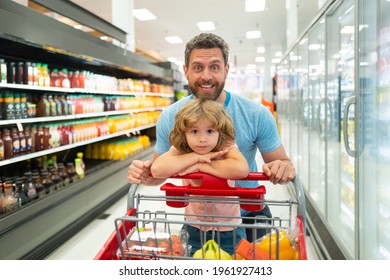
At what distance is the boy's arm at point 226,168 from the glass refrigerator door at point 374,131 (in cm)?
129

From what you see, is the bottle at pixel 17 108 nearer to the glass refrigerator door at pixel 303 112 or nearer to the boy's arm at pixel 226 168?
the boy's arm at pixel 226 168

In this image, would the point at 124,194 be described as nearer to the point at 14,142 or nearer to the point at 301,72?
the point at 14,142

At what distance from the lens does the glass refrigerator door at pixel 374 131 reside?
2.12 m

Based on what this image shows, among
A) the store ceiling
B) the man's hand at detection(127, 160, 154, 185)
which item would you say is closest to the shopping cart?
the man's hand at detection(127, 160, 154, 185)

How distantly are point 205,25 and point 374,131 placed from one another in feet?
33.3

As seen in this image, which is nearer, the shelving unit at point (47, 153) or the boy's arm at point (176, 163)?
the boy's arm at point (176, 163)

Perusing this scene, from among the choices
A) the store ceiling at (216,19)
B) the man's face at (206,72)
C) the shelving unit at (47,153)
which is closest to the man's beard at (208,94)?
the man's face at (206,72)

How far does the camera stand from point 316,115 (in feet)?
12.9

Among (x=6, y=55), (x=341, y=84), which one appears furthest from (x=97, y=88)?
(x=341, y=84)

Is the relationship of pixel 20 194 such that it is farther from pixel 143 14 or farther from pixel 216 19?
pixel 216 19

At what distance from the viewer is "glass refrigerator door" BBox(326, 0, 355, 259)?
9.03ft

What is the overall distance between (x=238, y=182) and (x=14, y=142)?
223cm

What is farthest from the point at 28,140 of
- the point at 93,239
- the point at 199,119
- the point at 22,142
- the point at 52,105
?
the point at 199,119

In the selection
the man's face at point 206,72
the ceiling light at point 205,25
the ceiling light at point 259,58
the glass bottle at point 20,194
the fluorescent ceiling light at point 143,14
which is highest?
the ceiling light at point 259,58
